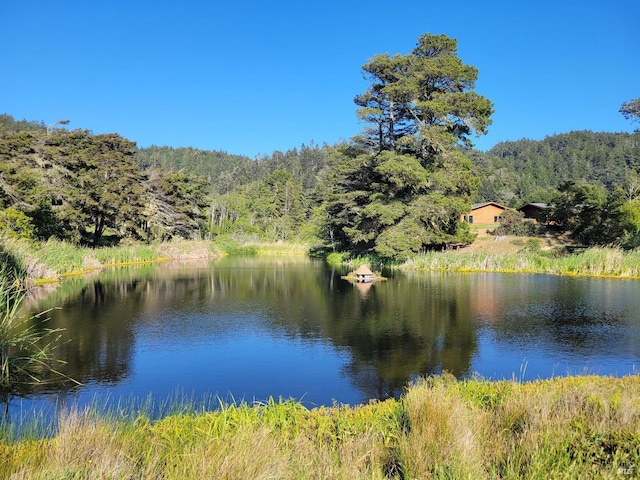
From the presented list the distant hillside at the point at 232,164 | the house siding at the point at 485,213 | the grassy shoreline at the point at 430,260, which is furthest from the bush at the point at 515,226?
the distant hillside at the point at 232,164

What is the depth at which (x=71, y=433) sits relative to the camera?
477 cm

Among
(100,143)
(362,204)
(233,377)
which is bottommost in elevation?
(233,377)

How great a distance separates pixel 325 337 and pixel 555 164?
11400 cm

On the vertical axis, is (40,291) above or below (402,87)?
below

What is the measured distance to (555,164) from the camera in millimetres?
112625

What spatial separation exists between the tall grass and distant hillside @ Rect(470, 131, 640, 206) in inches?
1727

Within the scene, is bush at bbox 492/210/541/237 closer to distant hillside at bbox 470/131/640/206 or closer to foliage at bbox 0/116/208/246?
distant hillside at bbox 470/131/640/206

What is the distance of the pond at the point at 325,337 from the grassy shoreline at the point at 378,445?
313 cm

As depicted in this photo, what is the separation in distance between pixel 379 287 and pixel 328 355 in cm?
→ 1278

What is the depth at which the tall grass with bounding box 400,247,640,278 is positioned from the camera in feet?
88.9

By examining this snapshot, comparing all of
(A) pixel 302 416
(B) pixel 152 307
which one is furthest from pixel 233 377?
(B) pixel 152 307

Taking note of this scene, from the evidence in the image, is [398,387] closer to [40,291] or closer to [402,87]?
[40,291]

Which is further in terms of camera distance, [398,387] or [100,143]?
[100,143]

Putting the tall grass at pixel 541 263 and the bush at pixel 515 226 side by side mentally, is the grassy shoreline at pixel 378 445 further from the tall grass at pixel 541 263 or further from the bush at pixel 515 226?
the bush at pixel 515 226
